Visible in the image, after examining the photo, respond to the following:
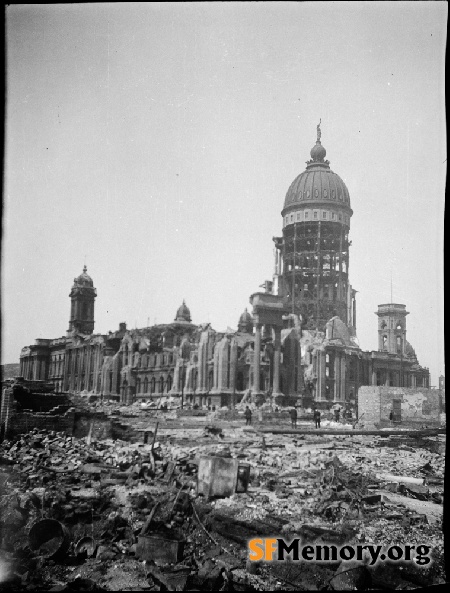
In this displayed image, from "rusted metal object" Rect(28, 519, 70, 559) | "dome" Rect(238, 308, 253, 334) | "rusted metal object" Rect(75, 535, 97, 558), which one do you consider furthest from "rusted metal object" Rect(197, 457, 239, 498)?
"dome" Rect(238, 308, 253, 334)

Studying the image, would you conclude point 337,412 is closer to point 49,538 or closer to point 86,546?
point 86,546

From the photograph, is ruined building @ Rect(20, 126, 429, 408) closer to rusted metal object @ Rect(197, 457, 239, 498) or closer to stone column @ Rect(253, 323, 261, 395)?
stone column @ Rect(253, 323, 261, 395)

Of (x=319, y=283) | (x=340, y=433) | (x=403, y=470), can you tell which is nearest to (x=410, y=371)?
(x=340, y=433)

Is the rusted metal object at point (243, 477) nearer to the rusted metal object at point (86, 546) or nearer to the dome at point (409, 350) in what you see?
the rusted metal object at point (86, 546)

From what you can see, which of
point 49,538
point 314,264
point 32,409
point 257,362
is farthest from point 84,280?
point 314,264

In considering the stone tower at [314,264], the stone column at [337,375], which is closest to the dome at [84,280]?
the stone column at [337,375]

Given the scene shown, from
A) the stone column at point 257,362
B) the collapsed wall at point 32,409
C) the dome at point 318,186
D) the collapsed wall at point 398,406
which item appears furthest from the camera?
the stone column at point 257,362
